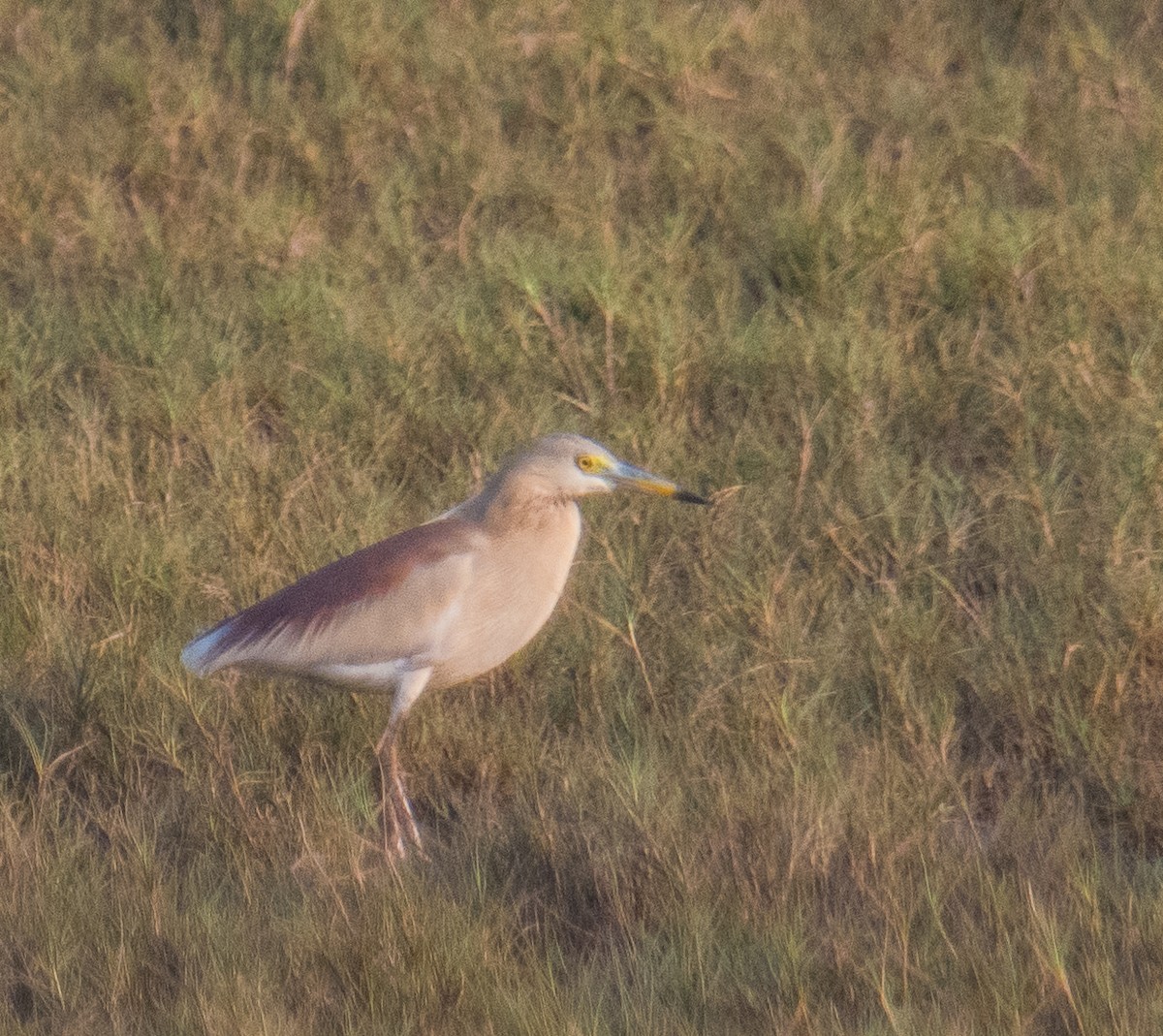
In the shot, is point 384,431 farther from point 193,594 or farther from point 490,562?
point 490,562

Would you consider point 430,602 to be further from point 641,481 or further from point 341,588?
point 641,481

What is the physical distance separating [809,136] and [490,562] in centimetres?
331

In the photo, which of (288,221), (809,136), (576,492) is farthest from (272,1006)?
(809,136)

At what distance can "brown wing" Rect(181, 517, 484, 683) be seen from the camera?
14.9 feet

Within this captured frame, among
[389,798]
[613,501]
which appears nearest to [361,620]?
[389,798]

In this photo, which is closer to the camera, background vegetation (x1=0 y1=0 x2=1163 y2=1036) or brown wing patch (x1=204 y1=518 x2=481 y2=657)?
background vegetation (x1=0 y1=0 x2=1163 y2=1036)

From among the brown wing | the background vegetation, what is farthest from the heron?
the background vegetation

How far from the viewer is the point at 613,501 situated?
18.4 ft

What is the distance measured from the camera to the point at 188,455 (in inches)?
236

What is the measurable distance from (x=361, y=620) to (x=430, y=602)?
0.16 m

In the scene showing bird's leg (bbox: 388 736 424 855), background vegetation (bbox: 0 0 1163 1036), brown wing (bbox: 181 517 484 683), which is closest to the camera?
background vegetation (bbox: 0 0 1163 1036)

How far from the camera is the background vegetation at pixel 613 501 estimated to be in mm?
3809

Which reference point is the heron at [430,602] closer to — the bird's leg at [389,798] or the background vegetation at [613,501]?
the bird's leg at [389,798]

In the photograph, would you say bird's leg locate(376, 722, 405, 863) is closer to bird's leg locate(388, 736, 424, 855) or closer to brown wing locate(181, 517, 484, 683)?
bird's leg locate(388, 736, 424, 855)
